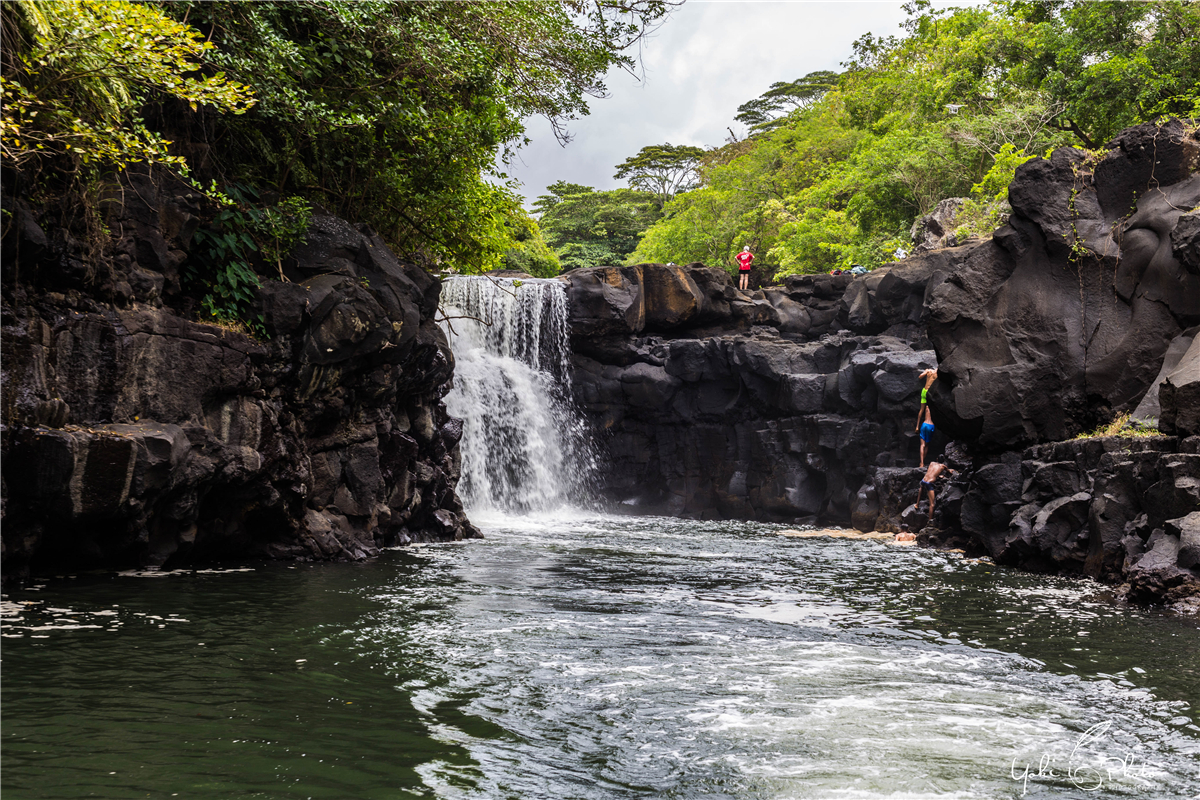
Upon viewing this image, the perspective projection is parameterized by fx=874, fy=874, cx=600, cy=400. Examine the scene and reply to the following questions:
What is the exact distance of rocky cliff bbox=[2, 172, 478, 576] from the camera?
9.06 m

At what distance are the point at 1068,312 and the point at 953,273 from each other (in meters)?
2.13

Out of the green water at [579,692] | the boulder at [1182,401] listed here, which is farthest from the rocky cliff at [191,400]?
the boulder at [1182,401]

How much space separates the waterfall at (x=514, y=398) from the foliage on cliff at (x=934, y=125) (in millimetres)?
13050

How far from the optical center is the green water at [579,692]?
14.3 feet

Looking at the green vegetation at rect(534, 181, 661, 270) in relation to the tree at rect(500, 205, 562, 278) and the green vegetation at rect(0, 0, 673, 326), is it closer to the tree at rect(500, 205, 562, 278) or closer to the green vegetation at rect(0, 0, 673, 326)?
the tree at rect(500, 205, 562, 278)

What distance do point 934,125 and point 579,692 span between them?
100 feet

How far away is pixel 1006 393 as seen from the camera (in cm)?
1506

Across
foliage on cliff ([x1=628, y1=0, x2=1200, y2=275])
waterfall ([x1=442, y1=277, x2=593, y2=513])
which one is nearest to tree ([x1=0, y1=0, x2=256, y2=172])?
waterfall ([x1=442, y1=277, x2=593, y2=513])

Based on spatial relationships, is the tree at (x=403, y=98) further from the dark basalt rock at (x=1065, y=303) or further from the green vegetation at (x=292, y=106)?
the dark basalt rock at (x=1065, y=303)

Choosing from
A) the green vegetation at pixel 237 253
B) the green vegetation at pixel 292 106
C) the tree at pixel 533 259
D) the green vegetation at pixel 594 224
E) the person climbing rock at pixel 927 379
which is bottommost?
the person climbing rock at pixel 927 379

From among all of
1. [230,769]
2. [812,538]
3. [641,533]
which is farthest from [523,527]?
[230,769]

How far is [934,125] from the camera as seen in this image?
31406 millimetres

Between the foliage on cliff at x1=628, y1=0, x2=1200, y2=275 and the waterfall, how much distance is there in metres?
13.0

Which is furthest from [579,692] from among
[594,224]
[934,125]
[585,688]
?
[594,224]
